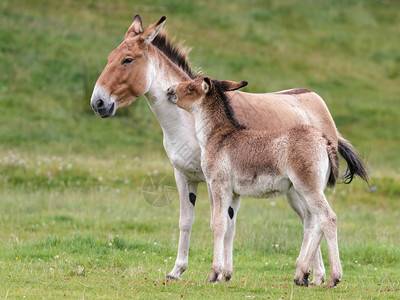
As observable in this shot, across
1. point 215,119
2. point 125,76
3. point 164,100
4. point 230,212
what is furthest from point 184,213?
point 125,76

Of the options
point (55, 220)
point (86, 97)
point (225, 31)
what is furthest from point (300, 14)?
point (55, 220)

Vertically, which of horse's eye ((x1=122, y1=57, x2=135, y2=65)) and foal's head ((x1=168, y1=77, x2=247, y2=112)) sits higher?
horse's eye ((x1=122, y1=57, x2=135, y2=65))

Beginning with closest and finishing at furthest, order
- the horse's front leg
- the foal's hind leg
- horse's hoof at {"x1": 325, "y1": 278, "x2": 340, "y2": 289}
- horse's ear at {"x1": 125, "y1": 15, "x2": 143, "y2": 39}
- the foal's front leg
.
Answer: the foal's hind leg < horse's hoof at {"x1": 325, "y1": 278, "x2": 340, "y2": 289} < the foal's front leg < the horse's front leg < horse's ear at {"x1": 125, "y1": 15, "x2": 143, "y2": 39}

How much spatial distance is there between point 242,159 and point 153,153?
13.2 meters

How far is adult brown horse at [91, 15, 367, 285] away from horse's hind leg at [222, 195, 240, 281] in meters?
0.01

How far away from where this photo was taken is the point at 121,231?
12.5 m

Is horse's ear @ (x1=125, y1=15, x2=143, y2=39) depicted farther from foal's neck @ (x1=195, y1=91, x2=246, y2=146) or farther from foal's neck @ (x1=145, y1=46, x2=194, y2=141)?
foal's neck @ (x1=195, y1=91, x2=246, y2=146)

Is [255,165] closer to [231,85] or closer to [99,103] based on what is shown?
[231,85]

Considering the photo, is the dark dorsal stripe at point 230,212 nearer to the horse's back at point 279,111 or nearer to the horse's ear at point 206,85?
the horse's back at point 279,111

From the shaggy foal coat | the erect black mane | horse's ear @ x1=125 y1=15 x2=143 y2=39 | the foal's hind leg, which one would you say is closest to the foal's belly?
the shaggy foal coat

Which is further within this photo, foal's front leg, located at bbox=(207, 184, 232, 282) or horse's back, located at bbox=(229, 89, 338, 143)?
horse's back, located at bbox=(229, 89, 338, 143)

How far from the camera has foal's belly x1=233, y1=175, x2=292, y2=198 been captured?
7422 mm

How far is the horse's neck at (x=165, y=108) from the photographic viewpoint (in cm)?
842

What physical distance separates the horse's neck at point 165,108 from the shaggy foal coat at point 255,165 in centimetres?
24
